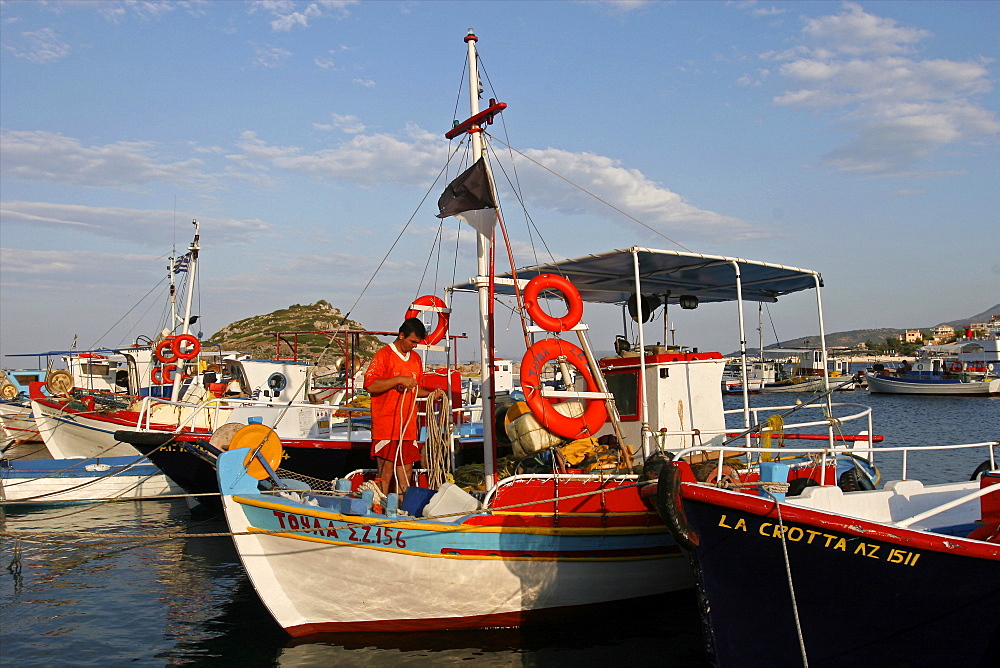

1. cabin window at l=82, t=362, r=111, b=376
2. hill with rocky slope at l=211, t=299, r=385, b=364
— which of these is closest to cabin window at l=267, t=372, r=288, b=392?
cabin window at l=82, t=362, r=111, b=376

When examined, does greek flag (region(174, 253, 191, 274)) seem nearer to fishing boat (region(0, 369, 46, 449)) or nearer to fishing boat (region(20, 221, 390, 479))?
A: fishing boat (region(20, 221, 390, 479))

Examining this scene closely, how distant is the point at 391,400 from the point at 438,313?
171 cm

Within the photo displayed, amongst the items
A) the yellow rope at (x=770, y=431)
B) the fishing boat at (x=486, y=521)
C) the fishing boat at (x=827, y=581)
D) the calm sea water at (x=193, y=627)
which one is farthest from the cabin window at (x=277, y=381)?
the fishing boat at (x=827, y=581)

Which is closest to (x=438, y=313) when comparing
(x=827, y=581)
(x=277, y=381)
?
(x=827, y=581)

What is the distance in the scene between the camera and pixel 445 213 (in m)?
9.58

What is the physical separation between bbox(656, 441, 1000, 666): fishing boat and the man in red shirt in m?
3.61

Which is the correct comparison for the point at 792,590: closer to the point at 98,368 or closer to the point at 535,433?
the point at 535,433

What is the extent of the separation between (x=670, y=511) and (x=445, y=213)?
4.76m

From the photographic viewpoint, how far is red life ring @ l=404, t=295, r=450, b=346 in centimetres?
1023

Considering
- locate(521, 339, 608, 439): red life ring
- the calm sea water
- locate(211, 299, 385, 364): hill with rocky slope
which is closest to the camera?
the calm sea water

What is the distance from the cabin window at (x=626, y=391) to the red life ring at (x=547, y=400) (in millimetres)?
1206

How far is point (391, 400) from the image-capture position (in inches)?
368

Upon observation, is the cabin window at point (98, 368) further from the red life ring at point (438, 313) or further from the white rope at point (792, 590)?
the white rope at point (792, 590)

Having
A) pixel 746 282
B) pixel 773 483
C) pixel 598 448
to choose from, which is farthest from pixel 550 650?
pixel 746 282
